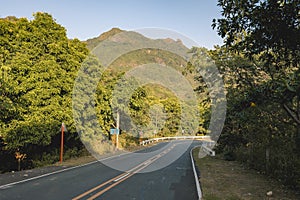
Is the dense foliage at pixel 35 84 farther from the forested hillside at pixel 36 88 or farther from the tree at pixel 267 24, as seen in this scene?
the tree at pixel 267 24

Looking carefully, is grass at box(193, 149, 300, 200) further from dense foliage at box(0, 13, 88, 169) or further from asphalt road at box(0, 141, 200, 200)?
dense foliage at box(0, 13, 88, 169)

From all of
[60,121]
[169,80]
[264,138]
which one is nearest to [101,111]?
[60,121]

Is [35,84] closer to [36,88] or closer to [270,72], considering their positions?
[36,88]

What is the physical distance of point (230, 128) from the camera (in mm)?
22750

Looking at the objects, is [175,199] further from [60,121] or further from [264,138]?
[60,121]

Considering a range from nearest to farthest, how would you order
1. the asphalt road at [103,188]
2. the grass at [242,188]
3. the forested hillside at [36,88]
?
the asphalt road at [103,188] < the grass at [242,188] < the forested hillside at [36,88]

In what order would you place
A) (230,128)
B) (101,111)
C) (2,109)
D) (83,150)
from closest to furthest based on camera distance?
(2,109), (230,128), (83,150), (101,111)

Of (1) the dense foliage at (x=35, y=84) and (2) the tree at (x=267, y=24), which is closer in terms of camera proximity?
(2) the tree at (x=267, y=24)

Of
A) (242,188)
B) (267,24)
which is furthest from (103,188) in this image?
(267,24)

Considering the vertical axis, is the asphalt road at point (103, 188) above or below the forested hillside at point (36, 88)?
below

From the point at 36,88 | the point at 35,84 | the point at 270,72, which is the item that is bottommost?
the point at 270,72

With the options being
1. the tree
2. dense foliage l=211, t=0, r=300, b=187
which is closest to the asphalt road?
dense foliage l=211, t=0, r=300, b=187

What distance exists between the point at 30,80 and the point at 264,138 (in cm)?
1438

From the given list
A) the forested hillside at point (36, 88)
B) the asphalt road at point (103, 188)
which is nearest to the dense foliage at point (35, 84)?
the forested hillside at point (36, 88)
